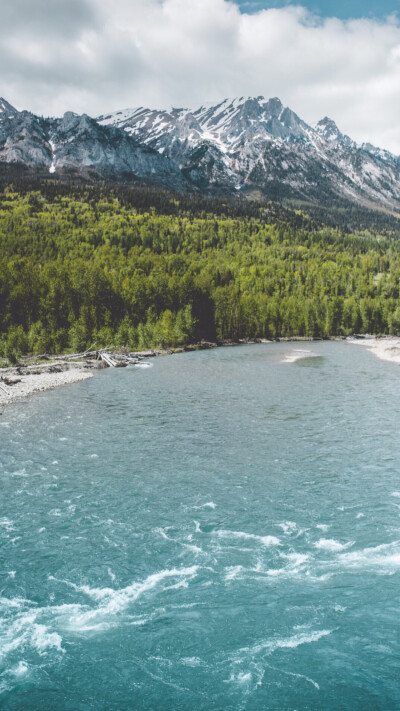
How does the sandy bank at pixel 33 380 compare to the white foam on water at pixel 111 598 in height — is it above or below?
above

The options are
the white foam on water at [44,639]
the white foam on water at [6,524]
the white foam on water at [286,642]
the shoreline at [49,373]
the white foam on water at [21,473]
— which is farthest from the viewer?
the shoreline at [49,373]

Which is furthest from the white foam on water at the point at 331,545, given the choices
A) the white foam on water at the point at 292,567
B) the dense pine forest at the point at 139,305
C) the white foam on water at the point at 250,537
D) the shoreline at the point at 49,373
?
the dense pine forest at the point at 139,305

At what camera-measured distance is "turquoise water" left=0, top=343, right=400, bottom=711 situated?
1451cm

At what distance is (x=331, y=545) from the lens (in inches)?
850

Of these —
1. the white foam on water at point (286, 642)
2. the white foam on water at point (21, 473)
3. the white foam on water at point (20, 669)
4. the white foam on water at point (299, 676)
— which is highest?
the white foam on water at point (21, 473)

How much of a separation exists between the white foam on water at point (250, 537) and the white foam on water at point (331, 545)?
1940 millimetres

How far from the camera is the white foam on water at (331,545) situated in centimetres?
2127

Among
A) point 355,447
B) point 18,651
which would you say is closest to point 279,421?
point 355,447

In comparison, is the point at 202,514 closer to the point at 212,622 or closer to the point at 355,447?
the point at 212,622

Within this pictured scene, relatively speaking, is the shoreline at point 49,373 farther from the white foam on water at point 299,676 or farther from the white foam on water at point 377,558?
the white foam on water at point 299,676

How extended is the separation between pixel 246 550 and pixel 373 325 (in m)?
167

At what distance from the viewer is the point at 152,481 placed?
97.5ft

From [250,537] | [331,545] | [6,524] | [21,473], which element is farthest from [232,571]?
[21,473]

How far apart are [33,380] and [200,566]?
52330 millimetres
